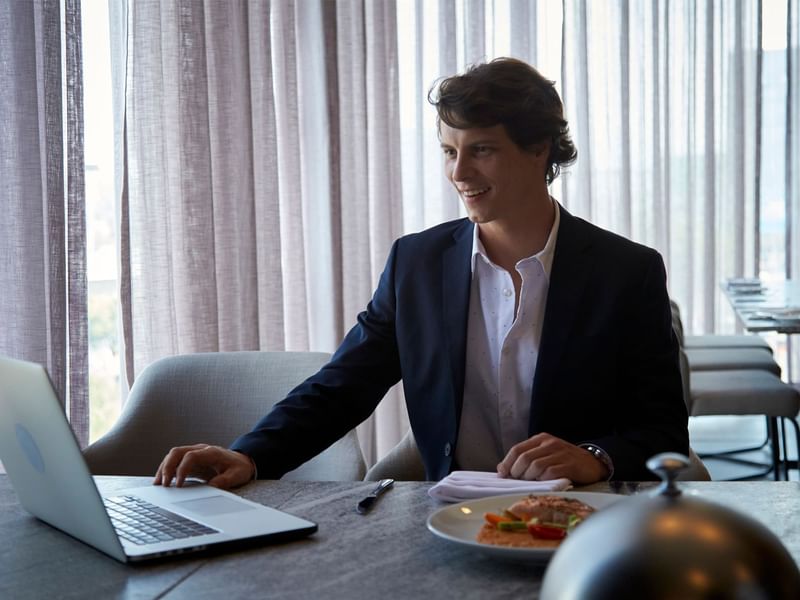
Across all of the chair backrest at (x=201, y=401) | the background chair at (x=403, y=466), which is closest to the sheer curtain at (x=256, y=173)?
the chair backrest at (x=201, y=401)

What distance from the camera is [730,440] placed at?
495 cm

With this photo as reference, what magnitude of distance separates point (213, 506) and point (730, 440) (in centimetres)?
408

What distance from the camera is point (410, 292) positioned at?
6.48ft

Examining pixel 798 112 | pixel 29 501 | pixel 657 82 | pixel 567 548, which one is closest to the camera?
pixel 567 548

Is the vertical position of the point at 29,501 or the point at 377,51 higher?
the point at 377,51

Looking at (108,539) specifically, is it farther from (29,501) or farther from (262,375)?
(262,375)

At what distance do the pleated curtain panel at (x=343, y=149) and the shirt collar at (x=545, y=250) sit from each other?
1.32 meters

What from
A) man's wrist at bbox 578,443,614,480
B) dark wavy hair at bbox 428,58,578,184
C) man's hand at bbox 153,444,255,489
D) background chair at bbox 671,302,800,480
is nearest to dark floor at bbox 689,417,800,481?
background chair at bbox 671,302,800,480

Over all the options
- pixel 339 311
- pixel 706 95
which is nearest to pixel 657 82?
pixel 706 95

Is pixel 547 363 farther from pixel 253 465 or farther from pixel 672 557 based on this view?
pixel 672 557

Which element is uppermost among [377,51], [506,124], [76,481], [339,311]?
[377,51]

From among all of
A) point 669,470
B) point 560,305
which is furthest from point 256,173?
point 669,470

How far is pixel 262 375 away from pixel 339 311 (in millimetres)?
1825

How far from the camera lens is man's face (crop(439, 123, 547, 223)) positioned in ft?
6.17
